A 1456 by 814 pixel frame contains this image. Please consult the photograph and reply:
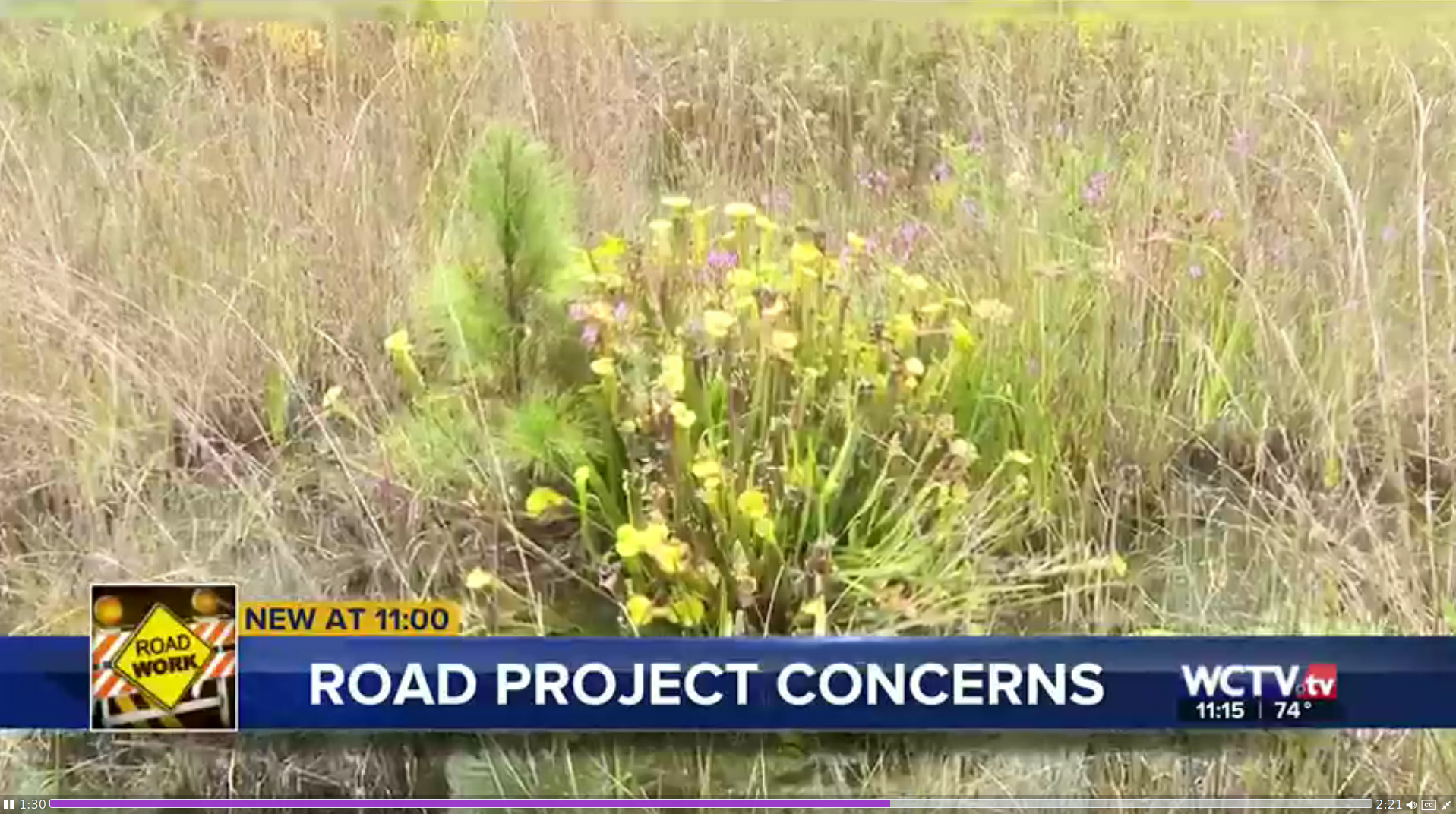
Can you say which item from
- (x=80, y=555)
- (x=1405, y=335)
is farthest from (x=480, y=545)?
(x=1405, y=335)

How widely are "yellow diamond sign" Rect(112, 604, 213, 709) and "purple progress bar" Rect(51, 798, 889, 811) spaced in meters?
0.14

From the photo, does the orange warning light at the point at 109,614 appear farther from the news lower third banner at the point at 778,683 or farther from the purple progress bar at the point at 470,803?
the purple progress bar at the point at 470,803

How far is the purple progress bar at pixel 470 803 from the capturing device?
1756 millimetres

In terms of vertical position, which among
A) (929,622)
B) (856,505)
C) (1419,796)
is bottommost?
(1419,796)

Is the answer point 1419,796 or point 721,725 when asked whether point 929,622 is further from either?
point 1419,796

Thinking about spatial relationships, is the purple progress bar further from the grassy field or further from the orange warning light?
the orange warning light

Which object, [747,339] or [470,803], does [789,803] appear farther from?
[747,339]

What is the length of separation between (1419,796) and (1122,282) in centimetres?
71

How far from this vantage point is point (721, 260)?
1.74 meters

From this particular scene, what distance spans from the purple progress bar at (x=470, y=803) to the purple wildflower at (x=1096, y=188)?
744 millimetres

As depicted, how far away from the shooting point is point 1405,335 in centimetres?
173
